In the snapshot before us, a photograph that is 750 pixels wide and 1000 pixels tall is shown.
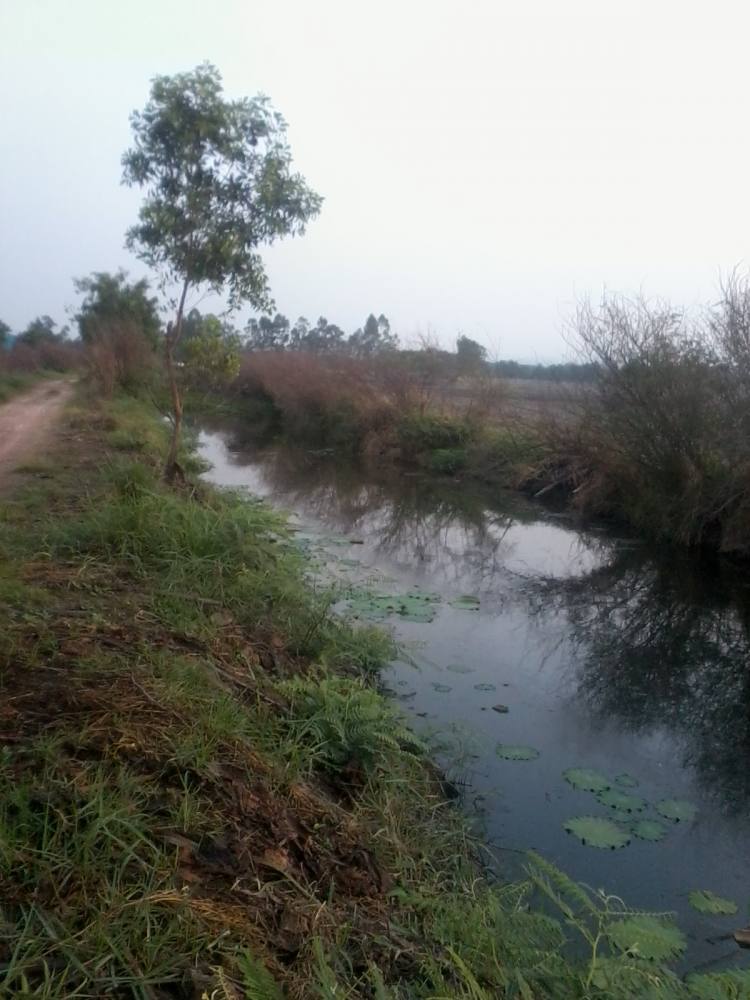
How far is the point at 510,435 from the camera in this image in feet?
67.7

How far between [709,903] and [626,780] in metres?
1.67

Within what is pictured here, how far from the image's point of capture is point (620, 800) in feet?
19.3

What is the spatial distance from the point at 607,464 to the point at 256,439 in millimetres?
15291

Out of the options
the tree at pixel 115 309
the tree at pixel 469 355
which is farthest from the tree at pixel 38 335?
the tree at pixel 469 355

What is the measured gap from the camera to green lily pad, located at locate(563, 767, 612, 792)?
605 cm

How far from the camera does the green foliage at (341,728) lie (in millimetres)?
4945

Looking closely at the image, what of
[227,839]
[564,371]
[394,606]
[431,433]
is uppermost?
[564,371]

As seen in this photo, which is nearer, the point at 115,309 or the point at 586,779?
the point at 586,779

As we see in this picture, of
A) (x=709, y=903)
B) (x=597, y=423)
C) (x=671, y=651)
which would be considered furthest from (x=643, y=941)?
(x=597, y=423)

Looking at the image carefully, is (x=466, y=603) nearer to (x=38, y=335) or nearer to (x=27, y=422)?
(x=27, y=422)

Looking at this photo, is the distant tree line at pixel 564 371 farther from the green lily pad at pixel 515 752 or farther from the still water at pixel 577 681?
the green lily pad at pixel 515 752

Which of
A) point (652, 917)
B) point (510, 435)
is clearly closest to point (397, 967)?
point (652, 917)

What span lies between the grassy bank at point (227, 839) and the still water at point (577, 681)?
59 centimetres

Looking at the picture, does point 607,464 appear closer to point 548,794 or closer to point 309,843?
point 548,794
